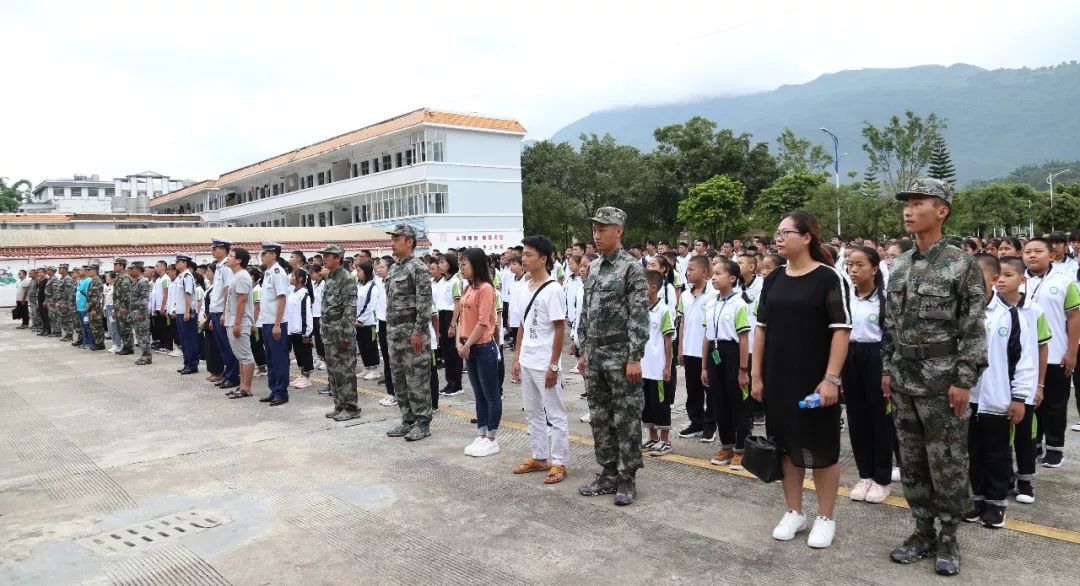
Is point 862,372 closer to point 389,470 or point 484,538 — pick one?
point 484,538

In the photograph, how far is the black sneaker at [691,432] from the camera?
6082 mm

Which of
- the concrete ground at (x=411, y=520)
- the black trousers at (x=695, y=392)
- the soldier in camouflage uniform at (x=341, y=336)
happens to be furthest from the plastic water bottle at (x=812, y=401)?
the soldier in camouflage uniform at (x=341, y=336)

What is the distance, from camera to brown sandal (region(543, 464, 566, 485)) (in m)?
4.91

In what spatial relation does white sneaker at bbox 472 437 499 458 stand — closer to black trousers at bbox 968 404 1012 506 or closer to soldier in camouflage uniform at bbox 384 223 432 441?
soldier in camouflage uniform at bbox 384 223 432 441

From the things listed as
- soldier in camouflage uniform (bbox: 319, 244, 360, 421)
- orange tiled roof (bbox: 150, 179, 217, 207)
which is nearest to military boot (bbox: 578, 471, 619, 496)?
soldier in camouflage uniform (bbox: 319, 244, 360, 421)

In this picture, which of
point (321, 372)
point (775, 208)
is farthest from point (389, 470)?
point (775, 208)

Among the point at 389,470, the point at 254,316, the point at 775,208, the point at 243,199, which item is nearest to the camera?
the point at 389,470

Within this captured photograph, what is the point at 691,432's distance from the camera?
20.0 feet

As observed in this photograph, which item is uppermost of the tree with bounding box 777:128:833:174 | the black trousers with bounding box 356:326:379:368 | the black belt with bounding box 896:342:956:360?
the tree with bounding box 777:128:833:174

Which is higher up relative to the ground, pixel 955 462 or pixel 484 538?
pixel 955 462

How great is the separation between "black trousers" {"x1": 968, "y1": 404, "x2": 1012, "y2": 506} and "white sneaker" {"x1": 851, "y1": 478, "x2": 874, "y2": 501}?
595 millimetres

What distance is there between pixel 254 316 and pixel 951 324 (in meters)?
7.53

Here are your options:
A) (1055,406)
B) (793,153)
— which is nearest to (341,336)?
(1055,406)

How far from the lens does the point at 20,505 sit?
4.94 metres
